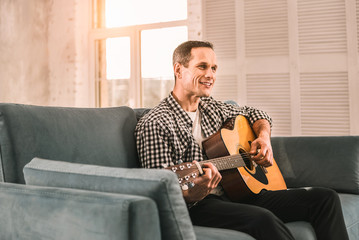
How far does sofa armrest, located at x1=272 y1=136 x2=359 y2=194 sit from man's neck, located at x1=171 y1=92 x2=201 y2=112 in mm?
575

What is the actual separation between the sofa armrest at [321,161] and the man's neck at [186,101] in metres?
0.57

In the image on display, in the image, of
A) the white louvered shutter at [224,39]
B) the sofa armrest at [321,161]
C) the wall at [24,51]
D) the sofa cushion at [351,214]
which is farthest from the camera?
the wall at [24,51]

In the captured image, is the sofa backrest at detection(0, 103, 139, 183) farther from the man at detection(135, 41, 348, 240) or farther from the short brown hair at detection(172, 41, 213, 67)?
the short brown hair at detection(172, 41, 213, 67)

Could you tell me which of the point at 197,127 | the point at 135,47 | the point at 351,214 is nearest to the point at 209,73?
the point at 197,127

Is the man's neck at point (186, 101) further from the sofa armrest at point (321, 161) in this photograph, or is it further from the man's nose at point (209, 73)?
the sofa armrest at point (321, 161)

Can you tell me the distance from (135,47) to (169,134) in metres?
3.52

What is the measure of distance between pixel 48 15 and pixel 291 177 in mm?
4329

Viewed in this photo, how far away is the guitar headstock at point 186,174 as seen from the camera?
1247 mm

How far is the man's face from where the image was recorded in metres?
1.79

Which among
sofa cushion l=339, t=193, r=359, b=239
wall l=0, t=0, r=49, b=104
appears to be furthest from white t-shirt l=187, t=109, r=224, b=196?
wall l=0, t=0, r=49, b=104

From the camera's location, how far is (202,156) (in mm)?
1634

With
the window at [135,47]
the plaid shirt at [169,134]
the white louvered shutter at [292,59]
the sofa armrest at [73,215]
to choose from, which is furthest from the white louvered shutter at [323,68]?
the sofa armrest at [73,215]

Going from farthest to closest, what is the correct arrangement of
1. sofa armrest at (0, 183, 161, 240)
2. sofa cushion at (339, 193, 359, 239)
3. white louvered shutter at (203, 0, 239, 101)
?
white louvered shutter at (203, 0, 239, 101), sofa cushion at (339, 193, 359, 239), sofa armrest at (0, 183, 161, 240)

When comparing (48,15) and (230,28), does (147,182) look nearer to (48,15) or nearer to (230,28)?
(230,28)
